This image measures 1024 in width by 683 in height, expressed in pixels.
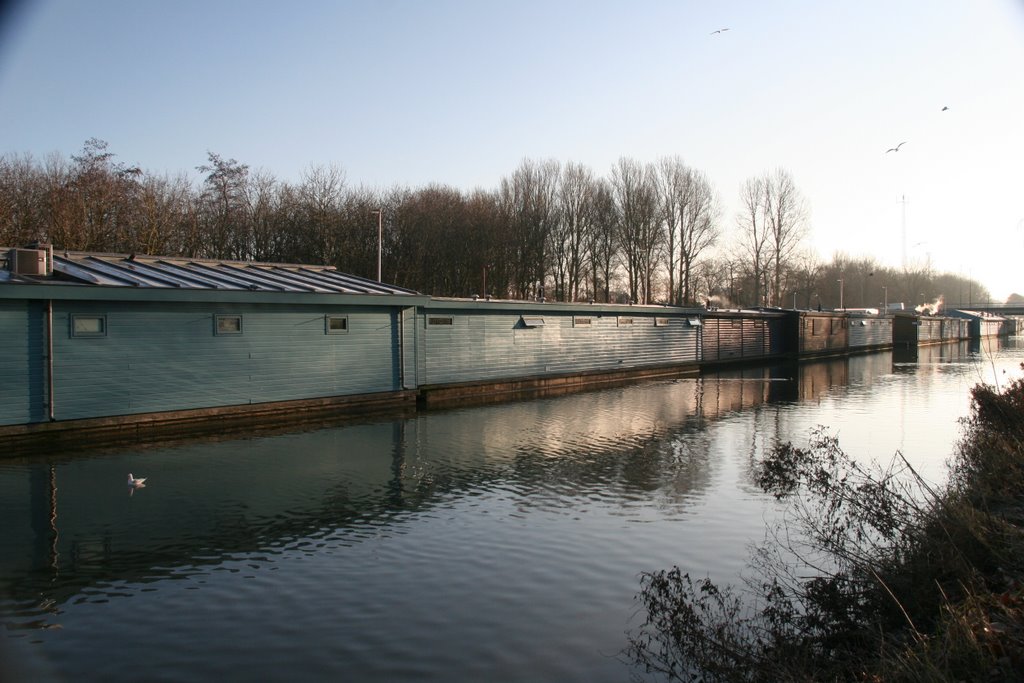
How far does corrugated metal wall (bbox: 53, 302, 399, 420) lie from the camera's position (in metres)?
13.8

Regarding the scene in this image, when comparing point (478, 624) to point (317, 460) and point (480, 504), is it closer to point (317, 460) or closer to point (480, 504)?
point (480, 504)

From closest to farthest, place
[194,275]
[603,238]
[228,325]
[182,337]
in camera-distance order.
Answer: [182,337]
[228,325]
[194,275]
[603,238]

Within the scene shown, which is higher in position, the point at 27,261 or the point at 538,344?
the point at 27,261

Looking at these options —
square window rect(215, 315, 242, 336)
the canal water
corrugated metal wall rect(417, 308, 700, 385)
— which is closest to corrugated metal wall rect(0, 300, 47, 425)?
the canal water

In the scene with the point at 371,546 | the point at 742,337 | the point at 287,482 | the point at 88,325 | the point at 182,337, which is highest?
the point at 88,325

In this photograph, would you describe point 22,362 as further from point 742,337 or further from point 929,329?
point 929,329

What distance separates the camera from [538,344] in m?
24.9

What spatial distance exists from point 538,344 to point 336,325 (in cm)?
818

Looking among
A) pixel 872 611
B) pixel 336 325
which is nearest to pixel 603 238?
pixel 336 325

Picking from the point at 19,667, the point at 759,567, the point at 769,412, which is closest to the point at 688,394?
the point at 769,412

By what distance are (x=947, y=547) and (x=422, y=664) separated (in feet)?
11.9

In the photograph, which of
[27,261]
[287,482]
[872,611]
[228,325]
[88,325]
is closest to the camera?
[872,611]

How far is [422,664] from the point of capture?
5133 mm

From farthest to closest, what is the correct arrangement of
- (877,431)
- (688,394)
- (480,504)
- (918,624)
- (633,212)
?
1. (633,212)
2. (688,394)
3. (877,431)
4. (480,504)
5. (918,624)
